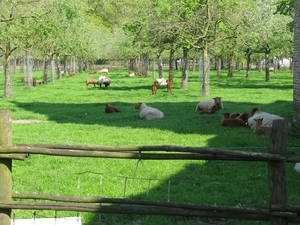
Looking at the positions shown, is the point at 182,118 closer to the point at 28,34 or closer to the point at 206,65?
the point at 206,65

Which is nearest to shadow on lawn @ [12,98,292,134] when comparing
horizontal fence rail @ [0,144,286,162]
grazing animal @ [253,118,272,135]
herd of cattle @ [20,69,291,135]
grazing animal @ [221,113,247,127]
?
herd of cattle @ [20,69,291,135]

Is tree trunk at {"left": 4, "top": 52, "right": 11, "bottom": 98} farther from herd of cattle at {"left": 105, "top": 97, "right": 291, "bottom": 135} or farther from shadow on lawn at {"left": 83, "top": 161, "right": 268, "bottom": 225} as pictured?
shadow on lawn at {"left": 83, "top": 161, "right": 268, "bottom": 225}

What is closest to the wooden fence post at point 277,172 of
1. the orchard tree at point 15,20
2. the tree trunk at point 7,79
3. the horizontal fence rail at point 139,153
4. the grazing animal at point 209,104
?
the horizontal fence rail at point 139,153

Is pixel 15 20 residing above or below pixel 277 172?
above

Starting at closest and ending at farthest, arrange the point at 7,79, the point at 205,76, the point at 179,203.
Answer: the point at 179,203, the point at 205,76, the point at 7,79

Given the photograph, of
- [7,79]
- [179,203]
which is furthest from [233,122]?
[7,79]

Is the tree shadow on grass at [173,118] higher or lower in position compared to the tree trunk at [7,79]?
lower

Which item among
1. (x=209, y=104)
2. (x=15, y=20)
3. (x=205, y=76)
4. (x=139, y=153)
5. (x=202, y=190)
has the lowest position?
(x=202, y=190)

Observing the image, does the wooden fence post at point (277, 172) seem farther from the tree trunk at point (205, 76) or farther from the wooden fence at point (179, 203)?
the tree trunk at point (205, 76)

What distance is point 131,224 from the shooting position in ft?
23.4

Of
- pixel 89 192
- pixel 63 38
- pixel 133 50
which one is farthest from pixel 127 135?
pixel 133 50

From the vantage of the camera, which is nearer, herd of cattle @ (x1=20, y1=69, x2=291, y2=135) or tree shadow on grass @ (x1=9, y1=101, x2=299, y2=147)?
tree shadow on grass @ (x1=9, y1=101, x2=299, y2=147)

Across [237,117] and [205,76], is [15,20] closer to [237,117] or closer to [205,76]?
[205,76]

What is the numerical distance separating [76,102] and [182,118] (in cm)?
973
